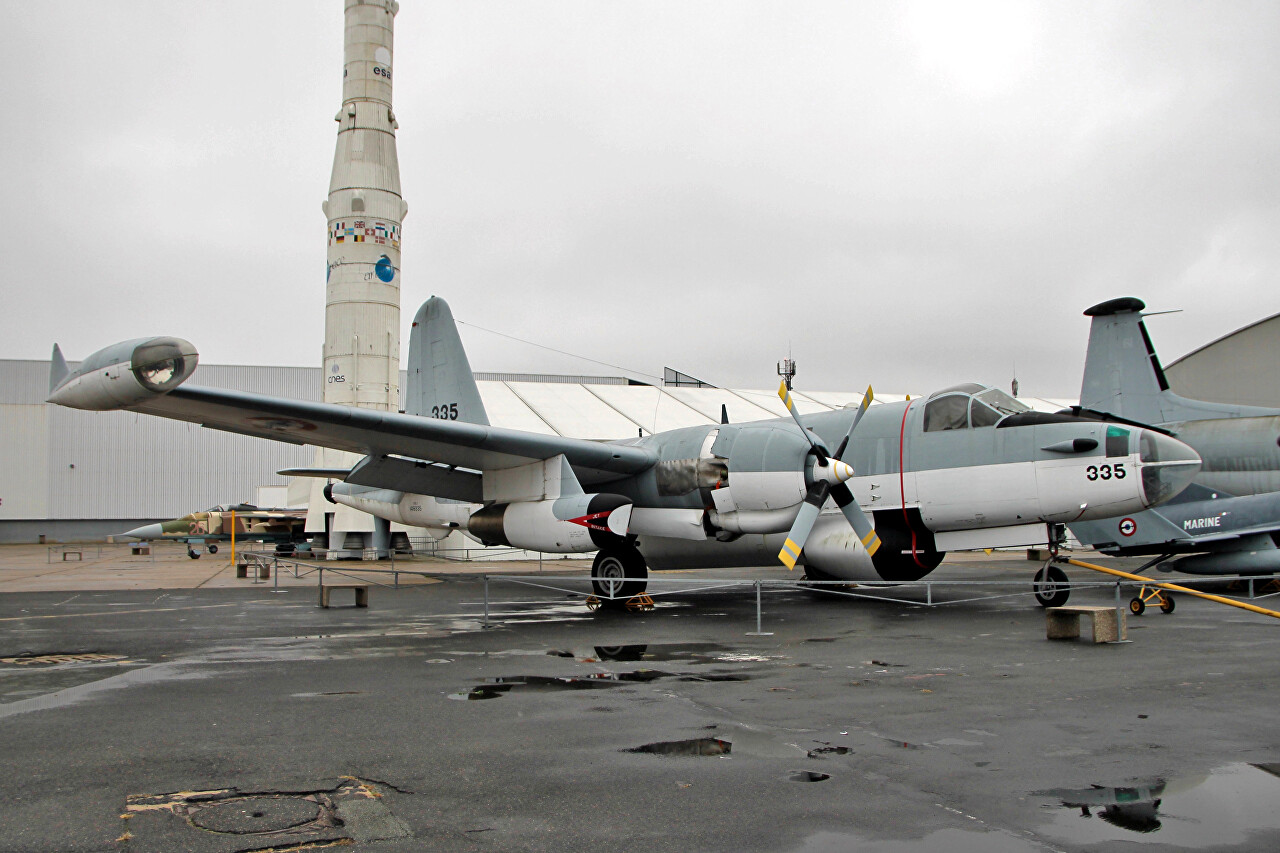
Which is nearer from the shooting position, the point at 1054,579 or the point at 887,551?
the point at 1054,579

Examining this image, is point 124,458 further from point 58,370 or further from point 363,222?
point 58,370

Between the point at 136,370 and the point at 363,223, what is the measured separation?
1106 inches

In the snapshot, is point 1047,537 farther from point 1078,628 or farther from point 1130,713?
point 1130,713

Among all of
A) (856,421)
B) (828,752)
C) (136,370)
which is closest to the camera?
(828,752)

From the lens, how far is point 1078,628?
12.7 m

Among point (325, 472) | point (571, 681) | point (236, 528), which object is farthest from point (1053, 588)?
point (236, 528)

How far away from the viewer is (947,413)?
54.2 feet

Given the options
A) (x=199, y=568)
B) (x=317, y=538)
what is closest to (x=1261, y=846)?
(x=199, y=568)

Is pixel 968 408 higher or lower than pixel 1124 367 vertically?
lower

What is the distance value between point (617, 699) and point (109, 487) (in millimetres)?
61810

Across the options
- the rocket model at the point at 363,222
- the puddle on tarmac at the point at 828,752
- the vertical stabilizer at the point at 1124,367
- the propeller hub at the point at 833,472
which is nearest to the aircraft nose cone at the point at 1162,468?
the propeller hub at the point at 833,472

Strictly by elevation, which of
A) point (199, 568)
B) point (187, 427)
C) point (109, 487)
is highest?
point (187, 427)

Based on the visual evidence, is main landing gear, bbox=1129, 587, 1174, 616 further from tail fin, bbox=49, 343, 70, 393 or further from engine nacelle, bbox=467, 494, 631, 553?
tail fin, bbox=49, 343, 70, 393

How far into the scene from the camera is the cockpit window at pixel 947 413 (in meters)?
16.4
